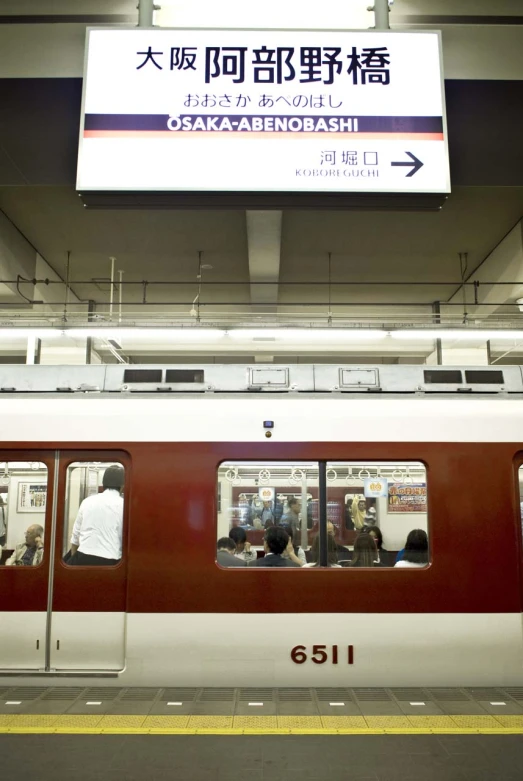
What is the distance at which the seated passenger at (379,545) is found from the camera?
5.22 metres

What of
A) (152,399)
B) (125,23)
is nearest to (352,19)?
(125,23)

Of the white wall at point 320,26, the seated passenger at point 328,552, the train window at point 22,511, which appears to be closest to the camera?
the seated passenger at point 328,552

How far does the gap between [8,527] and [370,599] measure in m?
3.10

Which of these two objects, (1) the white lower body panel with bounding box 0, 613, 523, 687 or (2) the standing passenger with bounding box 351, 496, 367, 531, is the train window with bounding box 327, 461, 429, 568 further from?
(1) the white lower body panel with bounding box 0, 613, 523, 687

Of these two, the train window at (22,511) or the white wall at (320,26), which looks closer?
the train window at (22,511)

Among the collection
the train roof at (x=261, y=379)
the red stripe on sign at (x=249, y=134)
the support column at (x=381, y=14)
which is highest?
the support column at (x=381, y=14)

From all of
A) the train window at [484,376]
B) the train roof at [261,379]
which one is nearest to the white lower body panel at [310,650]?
the train roof at [261,379]

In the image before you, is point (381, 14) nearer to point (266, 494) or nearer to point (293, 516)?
point (266, 494)

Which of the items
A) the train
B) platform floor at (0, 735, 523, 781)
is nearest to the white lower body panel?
the train

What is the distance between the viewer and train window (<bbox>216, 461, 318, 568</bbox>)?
5188 millimetres

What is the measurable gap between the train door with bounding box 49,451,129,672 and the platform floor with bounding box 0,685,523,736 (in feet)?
0.78

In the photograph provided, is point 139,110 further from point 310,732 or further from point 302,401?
point 310,732

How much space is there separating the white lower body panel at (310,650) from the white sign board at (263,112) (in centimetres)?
339

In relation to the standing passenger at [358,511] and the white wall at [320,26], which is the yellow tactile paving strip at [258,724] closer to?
the standing passenger at [358,511]
